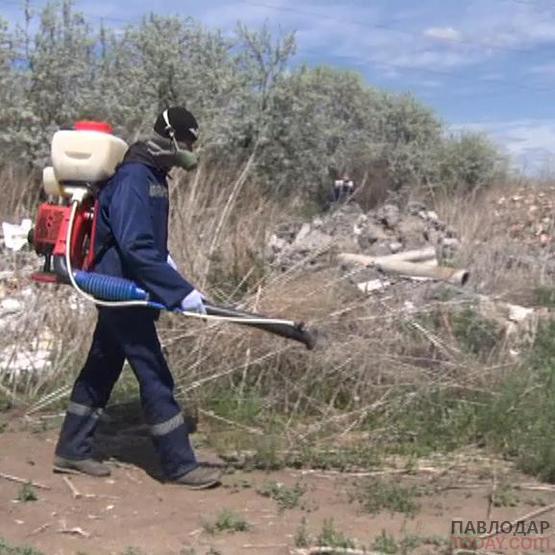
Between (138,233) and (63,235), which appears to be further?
(63,235)

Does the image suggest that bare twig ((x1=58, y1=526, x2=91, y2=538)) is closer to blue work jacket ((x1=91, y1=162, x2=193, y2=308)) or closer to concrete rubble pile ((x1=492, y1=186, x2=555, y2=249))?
blue work jacket ((x1=91, y1=162, x2=193, y2=308))

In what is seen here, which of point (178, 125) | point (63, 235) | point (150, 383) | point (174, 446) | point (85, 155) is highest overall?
point (178, 125)

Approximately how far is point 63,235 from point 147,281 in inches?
25.1

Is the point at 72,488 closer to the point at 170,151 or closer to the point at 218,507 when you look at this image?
the point at 218,507

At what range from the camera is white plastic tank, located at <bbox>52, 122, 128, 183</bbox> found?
5.80 m

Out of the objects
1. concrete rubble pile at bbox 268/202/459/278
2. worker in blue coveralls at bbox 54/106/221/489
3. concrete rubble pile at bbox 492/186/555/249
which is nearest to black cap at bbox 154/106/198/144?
worker in blue coveralls at bbox 54/106/221/489

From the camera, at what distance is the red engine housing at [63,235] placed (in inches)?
229

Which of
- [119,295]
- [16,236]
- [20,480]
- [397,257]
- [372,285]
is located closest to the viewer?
[119,295]

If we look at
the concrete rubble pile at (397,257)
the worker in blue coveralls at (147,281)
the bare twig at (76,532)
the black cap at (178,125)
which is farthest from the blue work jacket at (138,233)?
the concrete rubble pile at (397,257)

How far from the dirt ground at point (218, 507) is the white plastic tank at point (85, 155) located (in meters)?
1.68

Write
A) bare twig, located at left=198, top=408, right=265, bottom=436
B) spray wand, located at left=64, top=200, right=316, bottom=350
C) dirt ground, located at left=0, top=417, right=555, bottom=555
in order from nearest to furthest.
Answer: dirt ground, located at left=0, top=417, right=555, bottom=555 < spray wand, located at left=64, top=200, right=316, bottom=350 < bare twig, located at left=198, top=408, right=265, bottom=436

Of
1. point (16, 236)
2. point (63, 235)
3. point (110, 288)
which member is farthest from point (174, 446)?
point (16, 236)

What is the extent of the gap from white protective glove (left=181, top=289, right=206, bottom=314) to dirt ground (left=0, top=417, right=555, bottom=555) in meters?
1.01

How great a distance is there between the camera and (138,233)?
18.0ft
